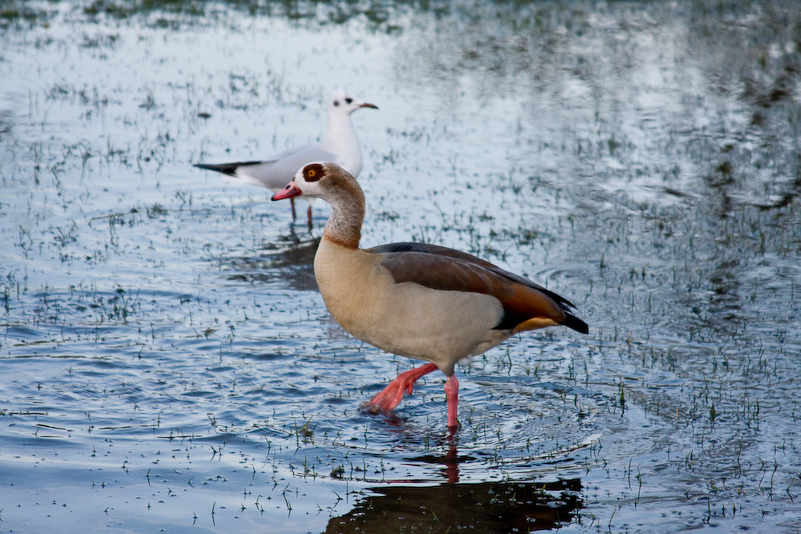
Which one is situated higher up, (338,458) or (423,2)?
(423,2)

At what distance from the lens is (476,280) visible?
6.36 meters

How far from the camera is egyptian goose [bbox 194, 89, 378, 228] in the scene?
10.8 meters

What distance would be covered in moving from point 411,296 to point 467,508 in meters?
1.55

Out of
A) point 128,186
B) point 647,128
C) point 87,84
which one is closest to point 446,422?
point 128,186

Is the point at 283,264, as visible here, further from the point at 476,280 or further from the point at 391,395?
the point at 476,280

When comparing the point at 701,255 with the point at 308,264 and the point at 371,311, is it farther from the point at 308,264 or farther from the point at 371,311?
the point at 371,311

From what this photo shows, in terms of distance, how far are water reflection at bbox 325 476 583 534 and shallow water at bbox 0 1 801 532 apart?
2cm

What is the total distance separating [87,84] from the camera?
55.3 feet

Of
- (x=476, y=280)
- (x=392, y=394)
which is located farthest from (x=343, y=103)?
(x=392, y=394)

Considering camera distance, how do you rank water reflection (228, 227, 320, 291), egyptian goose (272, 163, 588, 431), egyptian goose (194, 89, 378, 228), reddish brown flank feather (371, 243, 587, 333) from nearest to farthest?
egyptian goose (272, 163, 588, 431) < reddish brown flank feather (371, 243, 587, 333) < water reflection (228, 227, 320, 291) < egyptian goose (194, 89, 378, 228)

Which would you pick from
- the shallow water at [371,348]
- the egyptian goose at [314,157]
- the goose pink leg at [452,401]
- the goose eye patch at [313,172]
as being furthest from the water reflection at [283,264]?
the goose pink leg at [452,401]

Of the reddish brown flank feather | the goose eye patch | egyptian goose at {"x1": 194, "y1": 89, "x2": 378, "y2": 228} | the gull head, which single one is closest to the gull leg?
the reddish brown flank feather

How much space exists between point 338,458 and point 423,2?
24352 mm

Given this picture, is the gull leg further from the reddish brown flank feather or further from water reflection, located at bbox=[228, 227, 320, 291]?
water reflection, located at bbox=[228, 227, 320, 291]
